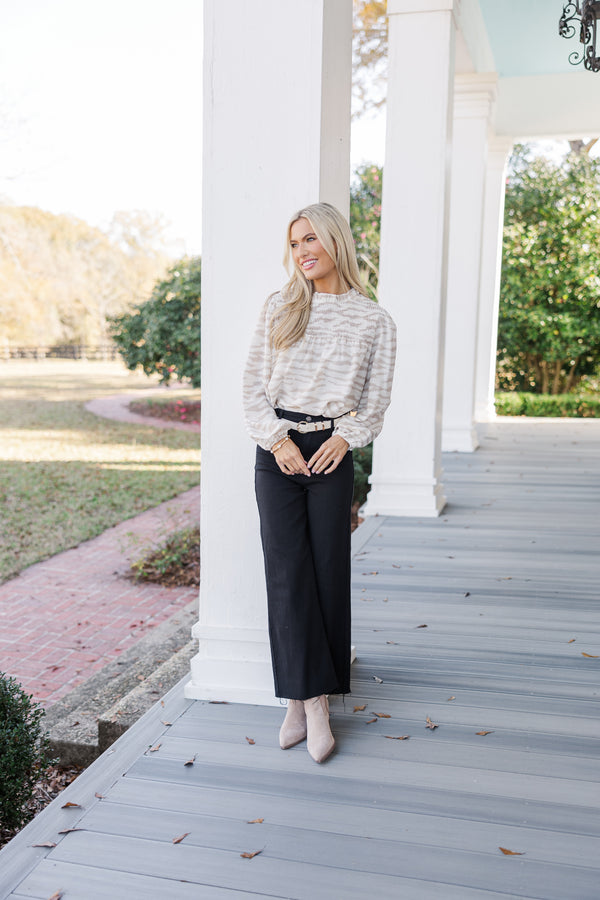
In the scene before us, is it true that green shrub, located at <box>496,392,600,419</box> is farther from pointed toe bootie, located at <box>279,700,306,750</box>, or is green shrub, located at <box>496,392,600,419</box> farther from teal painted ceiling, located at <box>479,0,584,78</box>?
pointed toe bootie, located at <box>279,700,306,750</box>

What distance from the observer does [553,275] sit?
530 inches

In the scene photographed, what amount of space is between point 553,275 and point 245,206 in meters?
11.7

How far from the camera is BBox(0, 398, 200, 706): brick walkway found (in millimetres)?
5188

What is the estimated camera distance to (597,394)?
14.5 metres

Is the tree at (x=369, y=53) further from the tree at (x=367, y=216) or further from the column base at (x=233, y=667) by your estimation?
the column base at (x=233, y=667)

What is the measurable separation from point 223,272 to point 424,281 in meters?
2.97

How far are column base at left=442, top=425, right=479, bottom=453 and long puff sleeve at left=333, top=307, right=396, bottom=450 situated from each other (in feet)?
19.3

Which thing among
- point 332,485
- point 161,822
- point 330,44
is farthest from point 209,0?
Answer: point 161,822

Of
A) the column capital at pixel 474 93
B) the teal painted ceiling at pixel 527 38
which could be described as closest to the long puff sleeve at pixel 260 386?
the column capital at pixel 474 93

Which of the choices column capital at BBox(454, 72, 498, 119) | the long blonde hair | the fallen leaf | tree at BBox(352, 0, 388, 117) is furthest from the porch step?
tree at BBox(352, 0, 388, 117)

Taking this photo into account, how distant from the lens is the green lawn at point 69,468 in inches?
361

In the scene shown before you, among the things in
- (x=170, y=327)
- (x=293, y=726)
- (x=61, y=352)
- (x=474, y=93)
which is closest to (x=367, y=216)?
(x=474, y=93)

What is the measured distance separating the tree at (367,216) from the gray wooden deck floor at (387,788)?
6.96 meters

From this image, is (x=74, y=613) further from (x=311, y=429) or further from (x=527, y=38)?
(x=527, y=38)
